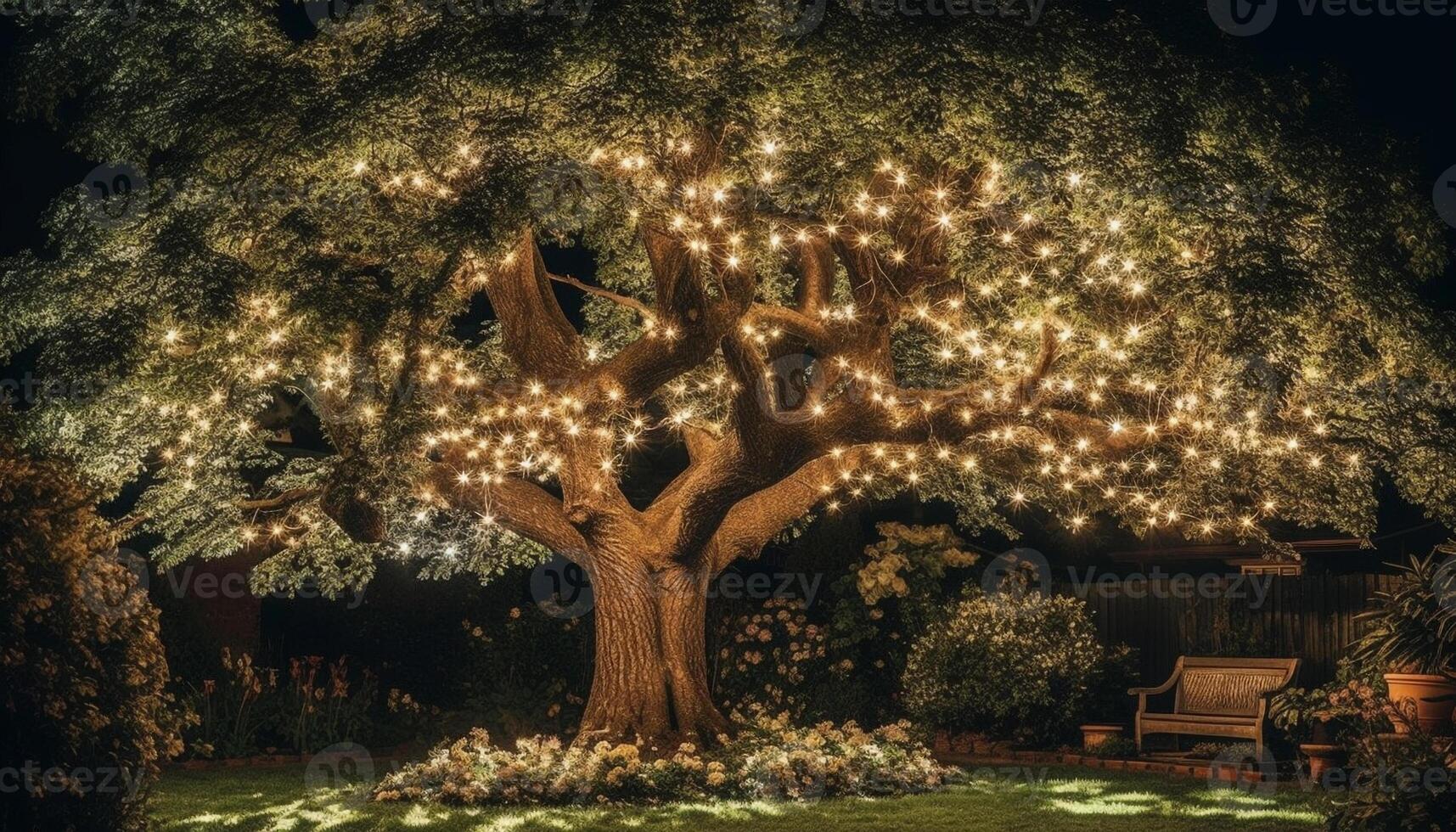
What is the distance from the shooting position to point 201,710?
14.9 metres

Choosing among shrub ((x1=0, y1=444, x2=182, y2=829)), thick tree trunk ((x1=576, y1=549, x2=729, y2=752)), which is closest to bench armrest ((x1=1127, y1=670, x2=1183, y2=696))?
thick tree trunk ((x1=576, y1=549, x2=729, y2=752))

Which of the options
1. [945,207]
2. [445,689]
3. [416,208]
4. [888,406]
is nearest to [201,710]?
[445,689]

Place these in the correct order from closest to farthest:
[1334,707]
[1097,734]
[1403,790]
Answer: [1403,790] < [1334,707] < [1097,734]

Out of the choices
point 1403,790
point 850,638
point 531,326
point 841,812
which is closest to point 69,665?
point 531,326

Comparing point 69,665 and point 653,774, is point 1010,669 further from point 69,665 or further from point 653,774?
point 69,665

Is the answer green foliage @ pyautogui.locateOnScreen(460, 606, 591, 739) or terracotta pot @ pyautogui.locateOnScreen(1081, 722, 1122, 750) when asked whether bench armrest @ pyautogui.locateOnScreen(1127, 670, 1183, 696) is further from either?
green foliage @ pyautogui.locateOnScreen(460, 606, 591, 739)

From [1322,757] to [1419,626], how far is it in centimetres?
134

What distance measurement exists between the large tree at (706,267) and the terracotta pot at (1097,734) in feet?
9.54

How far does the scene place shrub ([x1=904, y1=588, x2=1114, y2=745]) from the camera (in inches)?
610

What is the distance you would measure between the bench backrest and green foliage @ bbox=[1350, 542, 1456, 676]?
1341 millimetres

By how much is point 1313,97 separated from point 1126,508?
3732 mm

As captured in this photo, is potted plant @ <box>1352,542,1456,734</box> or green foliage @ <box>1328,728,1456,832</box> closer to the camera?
green foliage @ <box>1328,728,1456,832</box>

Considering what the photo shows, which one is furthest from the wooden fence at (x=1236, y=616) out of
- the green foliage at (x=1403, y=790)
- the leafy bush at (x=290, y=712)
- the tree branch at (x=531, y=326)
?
the tree branch at (x=531, y=326)

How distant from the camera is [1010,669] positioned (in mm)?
15570
